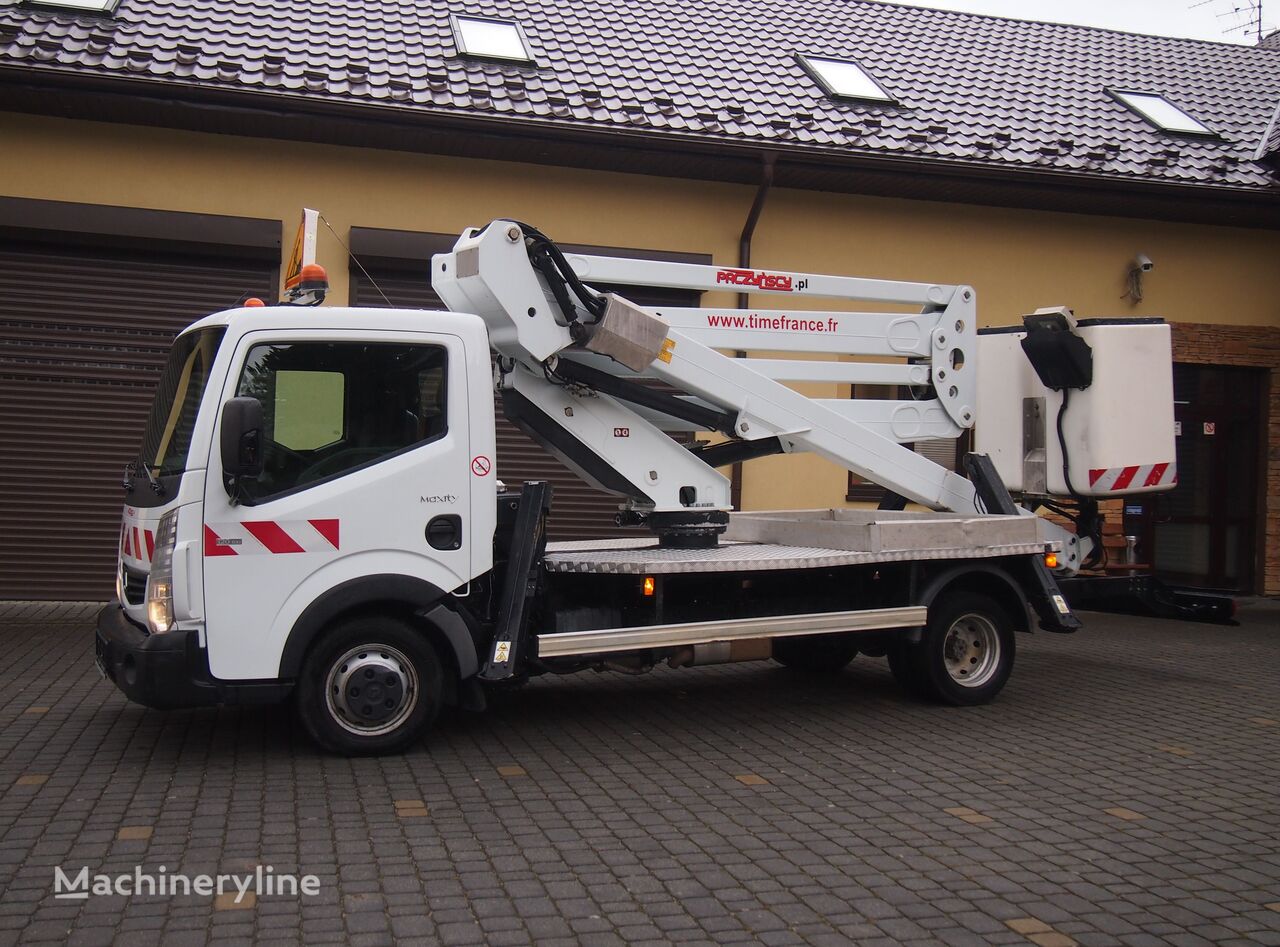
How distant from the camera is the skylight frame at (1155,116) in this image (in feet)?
51.2

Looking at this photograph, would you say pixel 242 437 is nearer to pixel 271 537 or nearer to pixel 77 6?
pixel 271 537

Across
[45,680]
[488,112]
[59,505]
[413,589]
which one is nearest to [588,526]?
[488,112]

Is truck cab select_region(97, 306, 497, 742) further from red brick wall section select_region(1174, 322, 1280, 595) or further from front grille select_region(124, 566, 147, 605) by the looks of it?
red brick wall section select_region(1174, 322, 1280, 595)

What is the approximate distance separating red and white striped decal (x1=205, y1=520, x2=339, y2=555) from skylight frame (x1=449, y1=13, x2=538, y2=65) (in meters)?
8.26

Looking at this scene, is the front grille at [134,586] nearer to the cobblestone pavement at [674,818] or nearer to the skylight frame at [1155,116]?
the cobblestone pavement at [674,818]

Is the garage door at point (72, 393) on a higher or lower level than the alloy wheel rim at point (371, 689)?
higher

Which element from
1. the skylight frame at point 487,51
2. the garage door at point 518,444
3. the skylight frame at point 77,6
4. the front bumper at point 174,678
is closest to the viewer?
the front bumper at point 174,678

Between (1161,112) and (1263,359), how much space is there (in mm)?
3384

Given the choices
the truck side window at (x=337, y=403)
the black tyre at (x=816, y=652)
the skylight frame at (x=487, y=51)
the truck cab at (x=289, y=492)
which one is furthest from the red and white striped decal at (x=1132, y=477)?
the skylight frame at (x=487, y=51)

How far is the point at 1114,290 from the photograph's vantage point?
49.2ft

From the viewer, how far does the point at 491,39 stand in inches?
549

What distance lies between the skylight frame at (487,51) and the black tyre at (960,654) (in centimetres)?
796

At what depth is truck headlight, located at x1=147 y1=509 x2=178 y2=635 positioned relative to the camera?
6207 mm

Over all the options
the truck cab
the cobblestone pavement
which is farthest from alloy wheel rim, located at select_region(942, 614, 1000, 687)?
the truck cab
